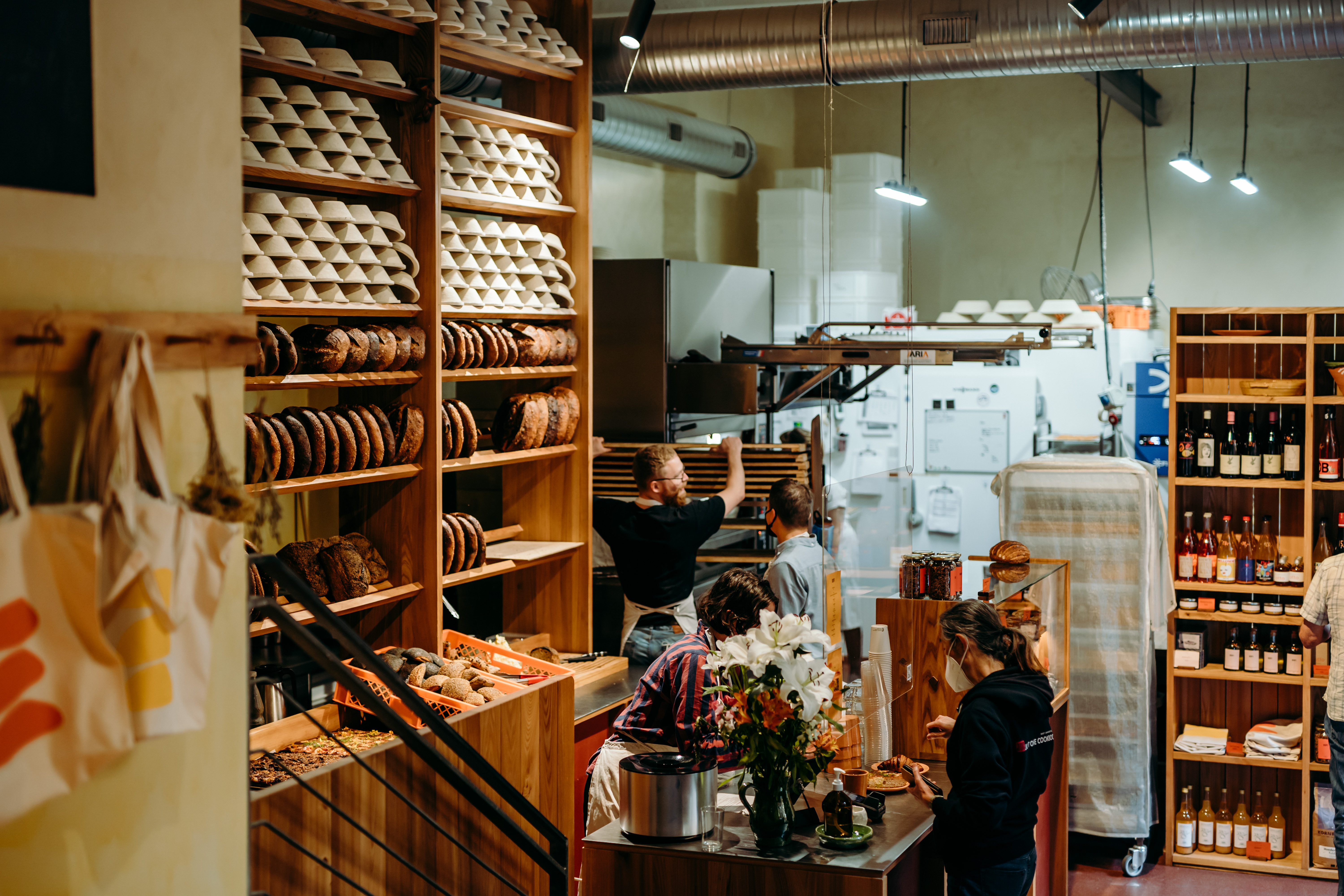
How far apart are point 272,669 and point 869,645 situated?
1.80m

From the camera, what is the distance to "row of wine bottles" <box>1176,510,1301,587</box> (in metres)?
5.62

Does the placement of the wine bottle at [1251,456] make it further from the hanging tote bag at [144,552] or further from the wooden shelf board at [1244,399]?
the hanging tote bag at [144,552]

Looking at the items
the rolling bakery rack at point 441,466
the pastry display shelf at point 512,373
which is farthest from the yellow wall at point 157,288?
the pastry display shelf at point 512,373

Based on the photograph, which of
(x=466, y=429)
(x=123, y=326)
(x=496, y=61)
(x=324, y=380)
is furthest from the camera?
(x=496, y=61)

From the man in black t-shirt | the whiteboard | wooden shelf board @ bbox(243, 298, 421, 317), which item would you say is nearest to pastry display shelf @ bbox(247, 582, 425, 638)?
wooden shelf board @ bbox(243, 298, 421, 317)

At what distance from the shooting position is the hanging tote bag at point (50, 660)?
156 cm

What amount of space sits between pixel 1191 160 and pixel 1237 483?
17.4 ft

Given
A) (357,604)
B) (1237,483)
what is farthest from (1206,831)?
(357,604)

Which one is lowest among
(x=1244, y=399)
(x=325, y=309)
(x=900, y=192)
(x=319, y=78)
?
(x=1244, y=399)

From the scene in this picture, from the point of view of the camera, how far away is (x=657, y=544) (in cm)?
504

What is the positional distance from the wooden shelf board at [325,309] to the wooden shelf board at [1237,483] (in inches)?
144

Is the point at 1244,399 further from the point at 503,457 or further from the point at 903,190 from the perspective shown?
the point at 903,190

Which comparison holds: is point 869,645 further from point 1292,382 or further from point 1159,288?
point 1159,288

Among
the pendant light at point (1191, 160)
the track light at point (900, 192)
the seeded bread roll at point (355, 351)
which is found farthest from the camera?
the pendant light at point (1191, 160)
